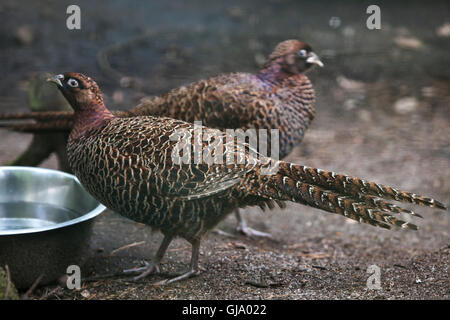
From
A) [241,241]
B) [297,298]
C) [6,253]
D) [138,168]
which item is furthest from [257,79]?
[6,253]

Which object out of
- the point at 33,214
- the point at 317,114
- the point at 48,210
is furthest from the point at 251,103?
the point at 317,114

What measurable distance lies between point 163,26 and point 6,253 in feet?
21.6

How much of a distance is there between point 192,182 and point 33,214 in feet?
4.74

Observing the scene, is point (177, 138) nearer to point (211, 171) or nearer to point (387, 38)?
point (211, 171)

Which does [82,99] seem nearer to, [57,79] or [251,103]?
[57,79]

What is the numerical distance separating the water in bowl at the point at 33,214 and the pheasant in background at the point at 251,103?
0.83m

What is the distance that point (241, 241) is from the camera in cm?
464

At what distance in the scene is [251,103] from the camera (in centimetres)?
437

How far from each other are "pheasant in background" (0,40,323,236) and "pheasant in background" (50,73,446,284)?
2.83ft

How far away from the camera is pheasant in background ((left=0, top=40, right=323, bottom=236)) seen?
14.3 ft

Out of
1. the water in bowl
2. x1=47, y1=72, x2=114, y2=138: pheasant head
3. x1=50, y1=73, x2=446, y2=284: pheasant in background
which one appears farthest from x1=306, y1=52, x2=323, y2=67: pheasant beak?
the water in bowl

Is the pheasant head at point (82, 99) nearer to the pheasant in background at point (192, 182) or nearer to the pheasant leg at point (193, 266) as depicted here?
the pheasant in background at point (192, 182)

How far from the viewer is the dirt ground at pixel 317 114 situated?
3.63 m

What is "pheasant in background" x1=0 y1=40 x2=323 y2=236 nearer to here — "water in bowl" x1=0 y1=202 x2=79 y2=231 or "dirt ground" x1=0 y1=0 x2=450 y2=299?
"water in bowl" x1=0 y1=202 x2=79 y2=231
